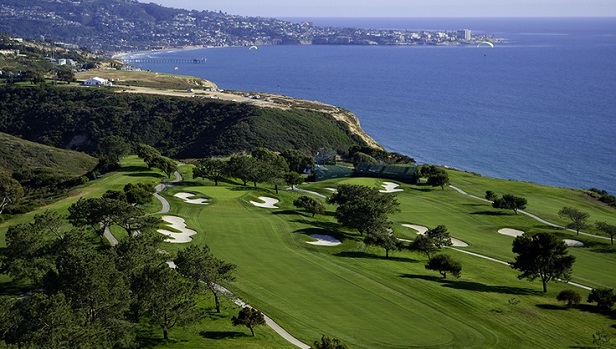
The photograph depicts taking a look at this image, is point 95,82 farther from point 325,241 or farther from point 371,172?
point 325,241

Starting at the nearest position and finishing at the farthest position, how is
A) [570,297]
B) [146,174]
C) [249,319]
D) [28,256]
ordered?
[249,319] < [28,256] < [570,297] < [146,174]

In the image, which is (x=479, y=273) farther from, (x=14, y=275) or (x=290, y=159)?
(x=290, y=159)

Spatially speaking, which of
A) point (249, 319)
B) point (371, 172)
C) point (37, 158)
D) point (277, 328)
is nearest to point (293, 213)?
point (371, 172)

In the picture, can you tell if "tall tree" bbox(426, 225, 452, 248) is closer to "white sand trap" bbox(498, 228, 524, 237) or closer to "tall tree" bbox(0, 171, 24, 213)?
"white sand trap" bbox(498, 228, 524, 237)

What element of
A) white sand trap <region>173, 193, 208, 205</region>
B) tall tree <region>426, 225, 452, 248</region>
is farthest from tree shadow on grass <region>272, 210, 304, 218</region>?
tall tree <region>426, 225, 452, 248</region>

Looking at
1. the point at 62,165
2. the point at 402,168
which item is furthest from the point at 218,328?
the point at 62,165

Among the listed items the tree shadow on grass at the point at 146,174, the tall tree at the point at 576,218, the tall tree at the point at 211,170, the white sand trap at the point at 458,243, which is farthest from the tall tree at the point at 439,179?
the tree shadow on grass at the point at 146,174

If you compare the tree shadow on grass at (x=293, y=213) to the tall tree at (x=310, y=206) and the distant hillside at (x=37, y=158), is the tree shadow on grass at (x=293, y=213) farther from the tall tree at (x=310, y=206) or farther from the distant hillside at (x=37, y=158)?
the distant hillside at (x=37, y=158)
